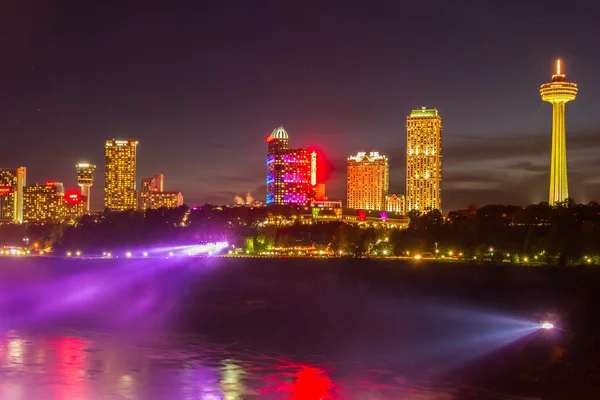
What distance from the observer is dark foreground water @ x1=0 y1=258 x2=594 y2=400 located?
35.3m

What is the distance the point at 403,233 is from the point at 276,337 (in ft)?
315

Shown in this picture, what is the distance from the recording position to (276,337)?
1943 inches

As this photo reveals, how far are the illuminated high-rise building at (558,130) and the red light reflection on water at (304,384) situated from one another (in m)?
153

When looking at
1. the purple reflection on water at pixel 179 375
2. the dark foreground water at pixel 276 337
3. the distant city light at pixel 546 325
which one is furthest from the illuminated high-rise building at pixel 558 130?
the purple reflection on water at pixel 179 375

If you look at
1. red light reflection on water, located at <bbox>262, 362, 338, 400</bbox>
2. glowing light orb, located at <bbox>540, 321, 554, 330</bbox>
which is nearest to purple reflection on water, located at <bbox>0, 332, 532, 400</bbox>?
red light reflection on water, located at <bbox>262, 362, 338, 400</bbox>

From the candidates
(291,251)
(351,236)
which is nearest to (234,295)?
(351,236)

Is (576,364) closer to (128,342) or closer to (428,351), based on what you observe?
(428,351)

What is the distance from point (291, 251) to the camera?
Result: 168 m

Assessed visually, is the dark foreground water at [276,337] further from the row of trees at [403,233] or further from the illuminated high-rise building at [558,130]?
the illuminated high-rise building at [558,130]

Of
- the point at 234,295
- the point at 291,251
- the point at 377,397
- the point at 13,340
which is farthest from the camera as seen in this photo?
the point at 291,251

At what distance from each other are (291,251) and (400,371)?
5088 inches

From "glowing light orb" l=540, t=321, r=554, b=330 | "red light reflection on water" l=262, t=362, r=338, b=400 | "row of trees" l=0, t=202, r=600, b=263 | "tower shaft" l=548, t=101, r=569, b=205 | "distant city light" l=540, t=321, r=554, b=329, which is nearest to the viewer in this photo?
"red light reflection on water" l=262, t=362, r=338, b=400

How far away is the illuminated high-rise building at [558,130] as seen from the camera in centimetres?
18193

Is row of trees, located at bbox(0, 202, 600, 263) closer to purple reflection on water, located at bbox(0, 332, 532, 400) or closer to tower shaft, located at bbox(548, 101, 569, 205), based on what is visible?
tower shaft, located at bbox(548, 101, 569, 205)
